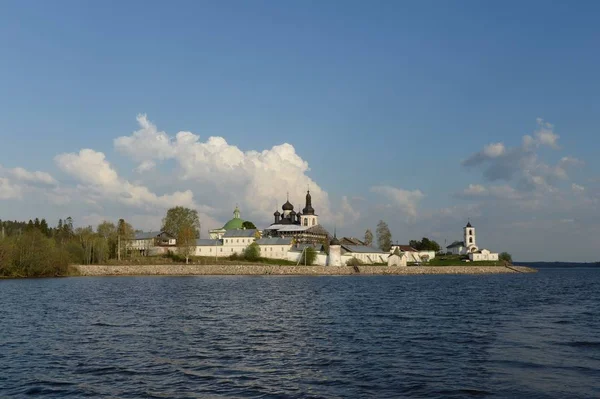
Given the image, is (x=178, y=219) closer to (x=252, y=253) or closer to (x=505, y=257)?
(x=252, y=253)

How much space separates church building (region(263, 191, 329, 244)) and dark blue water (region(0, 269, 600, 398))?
10690 centimetres

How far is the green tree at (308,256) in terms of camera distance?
412 ft

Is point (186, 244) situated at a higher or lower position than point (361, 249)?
higher

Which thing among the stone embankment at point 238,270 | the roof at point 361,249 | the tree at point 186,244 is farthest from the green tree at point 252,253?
the roof at point 361,249

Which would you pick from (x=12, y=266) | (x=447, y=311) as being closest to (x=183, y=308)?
(x=447, y=311)

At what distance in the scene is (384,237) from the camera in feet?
539

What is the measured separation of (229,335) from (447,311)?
18.7 metres

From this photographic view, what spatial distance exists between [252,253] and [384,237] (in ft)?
169

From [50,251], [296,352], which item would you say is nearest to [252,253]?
[50,251]

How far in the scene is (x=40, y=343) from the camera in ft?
82.0

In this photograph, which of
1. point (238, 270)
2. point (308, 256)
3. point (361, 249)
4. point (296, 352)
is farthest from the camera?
point (361, 249)

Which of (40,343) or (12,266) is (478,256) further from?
(40,343)

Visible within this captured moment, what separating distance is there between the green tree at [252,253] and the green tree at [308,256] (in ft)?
33.5

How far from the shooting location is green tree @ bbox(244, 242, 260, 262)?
12624cm
